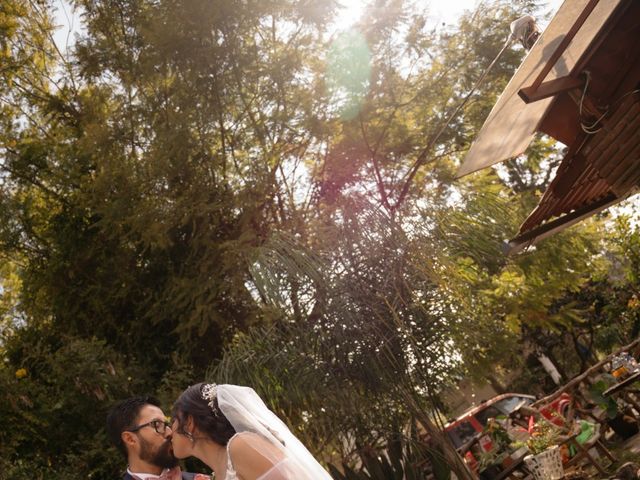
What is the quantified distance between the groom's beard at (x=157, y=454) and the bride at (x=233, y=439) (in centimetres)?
51

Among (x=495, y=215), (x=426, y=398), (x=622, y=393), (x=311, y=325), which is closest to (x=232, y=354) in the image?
(x=311, y=325)

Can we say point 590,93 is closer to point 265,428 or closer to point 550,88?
point 550,88

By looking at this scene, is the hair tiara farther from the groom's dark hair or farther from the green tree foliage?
the green tree foliage

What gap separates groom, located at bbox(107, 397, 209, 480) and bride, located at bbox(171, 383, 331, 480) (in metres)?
0.52

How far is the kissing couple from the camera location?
9.97 feet

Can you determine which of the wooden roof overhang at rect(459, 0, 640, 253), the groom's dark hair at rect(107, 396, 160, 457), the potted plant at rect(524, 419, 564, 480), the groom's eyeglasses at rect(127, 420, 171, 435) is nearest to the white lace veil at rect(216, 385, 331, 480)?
the groom's eyeglasses at rect(127, 420, 171, 435)

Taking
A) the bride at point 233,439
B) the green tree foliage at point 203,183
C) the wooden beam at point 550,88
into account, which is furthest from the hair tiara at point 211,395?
the green tree foliage at point 203,183

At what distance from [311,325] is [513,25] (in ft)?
11.0

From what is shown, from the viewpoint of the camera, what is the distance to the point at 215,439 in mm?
3199

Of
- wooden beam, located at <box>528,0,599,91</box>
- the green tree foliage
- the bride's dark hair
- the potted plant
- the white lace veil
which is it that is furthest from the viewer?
the green tree foliage

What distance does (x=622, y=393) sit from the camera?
9.35m

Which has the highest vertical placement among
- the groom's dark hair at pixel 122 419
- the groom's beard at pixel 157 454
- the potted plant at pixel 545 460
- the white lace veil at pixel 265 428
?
the groom's dark hair at pixel 122 419

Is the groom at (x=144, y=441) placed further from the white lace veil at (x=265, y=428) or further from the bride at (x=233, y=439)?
the white lace veil at (x=265, y=428)

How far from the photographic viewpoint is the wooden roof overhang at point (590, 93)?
322 cm
